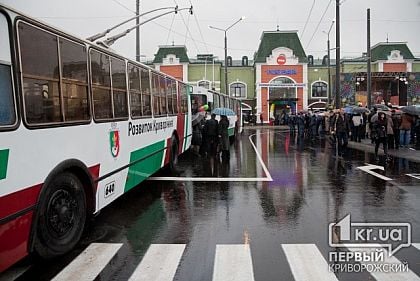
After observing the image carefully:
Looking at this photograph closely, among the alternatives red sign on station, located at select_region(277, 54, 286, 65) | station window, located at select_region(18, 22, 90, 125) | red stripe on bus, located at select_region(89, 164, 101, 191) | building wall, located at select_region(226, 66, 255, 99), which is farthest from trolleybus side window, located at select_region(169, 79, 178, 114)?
building wall, located at select_region(226, 66, 255, 99)

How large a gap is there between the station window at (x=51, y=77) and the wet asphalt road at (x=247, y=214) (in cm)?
186

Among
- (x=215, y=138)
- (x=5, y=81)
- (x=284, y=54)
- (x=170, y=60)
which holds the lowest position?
(x=215, y=138)

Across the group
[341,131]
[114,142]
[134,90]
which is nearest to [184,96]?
[134,90]

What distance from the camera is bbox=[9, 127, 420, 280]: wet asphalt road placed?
17.6ft

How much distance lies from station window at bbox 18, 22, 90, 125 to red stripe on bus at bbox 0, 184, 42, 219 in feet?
A: 2.53

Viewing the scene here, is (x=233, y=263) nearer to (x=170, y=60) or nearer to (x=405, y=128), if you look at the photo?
(x=405, y=128)

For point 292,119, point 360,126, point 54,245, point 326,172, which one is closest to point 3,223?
point 54,245

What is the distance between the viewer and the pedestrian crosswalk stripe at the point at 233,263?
16.0 feet

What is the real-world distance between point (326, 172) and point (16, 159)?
33.5ft

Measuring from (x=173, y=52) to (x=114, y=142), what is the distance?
209 ft

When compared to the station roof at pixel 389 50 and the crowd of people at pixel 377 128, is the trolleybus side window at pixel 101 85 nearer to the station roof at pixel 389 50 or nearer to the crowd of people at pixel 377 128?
the crowd of people at pixel 377 128

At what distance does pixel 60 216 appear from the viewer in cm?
552

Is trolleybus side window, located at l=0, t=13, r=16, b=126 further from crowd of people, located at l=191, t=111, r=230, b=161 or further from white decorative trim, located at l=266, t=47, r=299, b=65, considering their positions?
white decorative trim, located at l=266, t=47, r=299, b=65

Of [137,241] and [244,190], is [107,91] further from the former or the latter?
[244,190]
